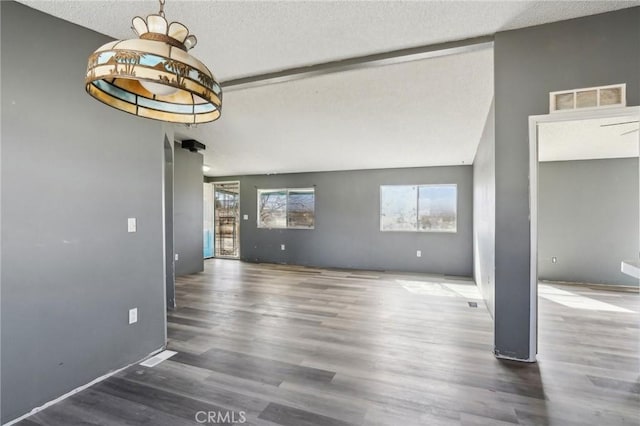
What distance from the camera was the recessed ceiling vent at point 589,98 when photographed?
2078 millimetres

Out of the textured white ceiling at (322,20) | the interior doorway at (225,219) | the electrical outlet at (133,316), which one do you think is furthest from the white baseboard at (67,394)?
the interior doorway at (225,219)

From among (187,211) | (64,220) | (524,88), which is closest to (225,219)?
(187,211)

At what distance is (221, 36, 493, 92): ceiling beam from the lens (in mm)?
2291

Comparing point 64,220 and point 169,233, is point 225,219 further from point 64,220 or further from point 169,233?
point 64,220

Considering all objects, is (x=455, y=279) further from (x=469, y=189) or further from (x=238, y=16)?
(x=238, y=16)

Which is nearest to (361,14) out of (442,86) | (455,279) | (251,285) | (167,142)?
(442,86)

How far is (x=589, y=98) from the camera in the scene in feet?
7.02

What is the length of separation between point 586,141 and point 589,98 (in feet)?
9.46

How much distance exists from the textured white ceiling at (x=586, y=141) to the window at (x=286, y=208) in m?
4.81

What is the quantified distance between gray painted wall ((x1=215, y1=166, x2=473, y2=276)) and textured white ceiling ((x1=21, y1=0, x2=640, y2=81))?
452cm

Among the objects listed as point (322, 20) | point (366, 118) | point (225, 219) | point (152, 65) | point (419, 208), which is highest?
point (322, 20)

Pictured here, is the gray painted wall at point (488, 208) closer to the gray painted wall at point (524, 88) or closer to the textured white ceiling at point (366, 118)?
the gray painted wall at point (524, 88)

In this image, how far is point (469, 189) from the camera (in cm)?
619

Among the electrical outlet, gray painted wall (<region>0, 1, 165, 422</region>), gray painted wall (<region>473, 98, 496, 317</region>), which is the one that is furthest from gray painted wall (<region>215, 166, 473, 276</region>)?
the electrical outlet
